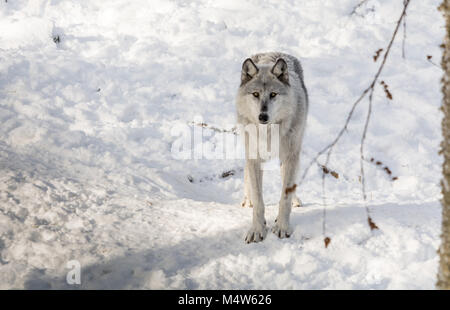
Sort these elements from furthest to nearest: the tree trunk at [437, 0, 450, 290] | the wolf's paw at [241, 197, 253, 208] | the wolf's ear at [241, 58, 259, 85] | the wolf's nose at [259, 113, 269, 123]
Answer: the wolf's paw at [241, 197, 253, 208]
the wolf's ear at [241, 58, 259, 85]
the wolf's nose at [259, 113, 269, 123]
the tree trunk at [437, 0, 450, 290]

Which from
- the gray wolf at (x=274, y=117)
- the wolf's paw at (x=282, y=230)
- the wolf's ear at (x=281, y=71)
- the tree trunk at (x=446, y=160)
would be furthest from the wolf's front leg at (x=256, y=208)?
the tree trunk at (x=446, y=160)

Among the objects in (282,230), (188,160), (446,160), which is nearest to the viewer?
(446,160)

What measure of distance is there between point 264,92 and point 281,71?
0.34m

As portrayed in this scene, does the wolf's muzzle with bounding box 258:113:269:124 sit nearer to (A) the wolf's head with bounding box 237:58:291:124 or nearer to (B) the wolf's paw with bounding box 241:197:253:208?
(A) the wolf's head with bounding box 237:58:291:124

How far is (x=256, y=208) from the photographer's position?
174 inches

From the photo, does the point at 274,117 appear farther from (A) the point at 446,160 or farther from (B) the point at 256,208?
(A) the point at 446,160

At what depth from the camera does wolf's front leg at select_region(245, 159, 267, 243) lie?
426 cm

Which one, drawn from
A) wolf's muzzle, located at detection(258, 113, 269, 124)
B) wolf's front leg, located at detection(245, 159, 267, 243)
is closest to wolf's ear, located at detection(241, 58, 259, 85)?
wolf's muzzle, located at detection(258, 113, 269, 124)

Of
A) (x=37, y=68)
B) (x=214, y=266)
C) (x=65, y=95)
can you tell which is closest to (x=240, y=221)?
(x=214, y=266)

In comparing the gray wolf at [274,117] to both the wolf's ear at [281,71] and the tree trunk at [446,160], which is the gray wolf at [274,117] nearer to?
the wolf's ear at [281,71]

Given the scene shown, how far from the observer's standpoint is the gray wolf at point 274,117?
4324mm

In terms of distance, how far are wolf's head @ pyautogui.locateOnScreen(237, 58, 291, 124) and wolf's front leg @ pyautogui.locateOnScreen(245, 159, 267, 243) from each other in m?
0.52

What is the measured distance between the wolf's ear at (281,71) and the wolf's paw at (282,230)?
155 centimetres

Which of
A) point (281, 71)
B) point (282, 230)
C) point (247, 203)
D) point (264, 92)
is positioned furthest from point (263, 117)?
point (247, 203)
